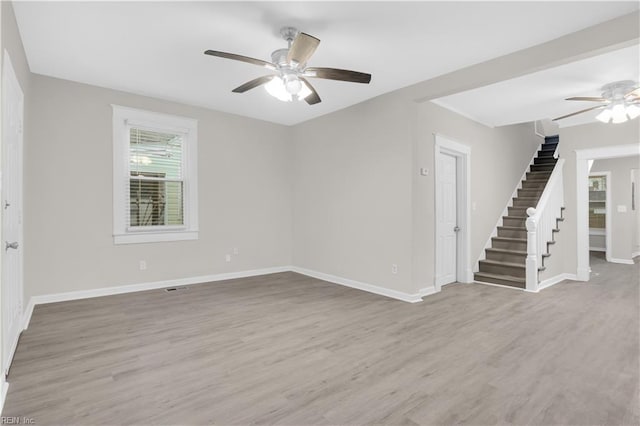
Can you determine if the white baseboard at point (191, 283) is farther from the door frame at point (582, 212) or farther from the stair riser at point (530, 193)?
the stair riser at point (530, 193)

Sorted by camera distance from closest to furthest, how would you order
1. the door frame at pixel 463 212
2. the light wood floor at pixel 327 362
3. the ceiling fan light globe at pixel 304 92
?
the light wood floor at pixel 327 362 < the ceiling fan light globe at pixel 304 92 < the door frame at pixel 463 212

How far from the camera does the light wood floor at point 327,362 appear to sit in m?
2.04

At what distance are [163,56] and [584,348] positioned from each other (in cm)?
490

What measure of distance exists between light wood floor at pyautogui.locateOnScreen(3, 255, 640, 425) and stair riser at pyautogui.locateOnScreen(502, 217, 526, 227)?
6.28 ft

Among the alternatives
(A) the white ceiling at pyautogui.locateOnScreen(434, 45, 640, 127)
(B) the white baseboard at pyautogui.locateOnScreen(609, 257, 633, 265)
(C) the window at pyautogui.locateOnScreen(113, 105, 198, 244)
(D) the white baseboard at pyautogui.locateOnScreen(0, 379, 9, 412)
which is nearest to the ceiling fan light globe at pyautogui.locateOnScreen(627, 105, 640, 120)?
(A) the white ceiling at pyautogui.locateOnScreen(434, 45, 640, 127)

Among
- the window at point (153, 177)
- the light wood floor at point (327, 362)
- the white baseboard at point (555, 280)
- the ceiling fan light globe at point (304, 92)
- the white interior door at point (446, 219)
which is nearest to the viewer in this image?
the light wood floor at point (327, 362)

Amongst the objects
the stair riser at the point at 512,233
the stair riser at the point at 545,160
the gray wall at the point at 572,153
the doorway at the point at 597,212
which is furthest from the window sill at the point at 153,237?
the doorway at the point at 597,212

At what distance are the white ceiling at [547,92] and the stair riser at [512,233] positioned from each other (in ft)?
6.28

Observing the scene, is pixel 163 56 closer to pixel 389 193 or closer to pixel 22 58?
pixel 22 58

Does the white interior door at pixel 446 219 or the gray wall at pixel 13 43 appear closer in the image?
the gray wall at pixel 13 43

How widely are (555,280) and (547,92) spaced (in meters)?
3.09

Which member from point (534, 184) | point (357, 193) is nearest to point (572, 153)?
point (534, 184)

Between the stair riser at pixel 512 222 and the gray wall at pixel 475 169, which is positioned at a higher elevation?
the gray wall at pixel 475 169

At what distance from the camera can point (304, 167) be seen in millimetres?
6199
